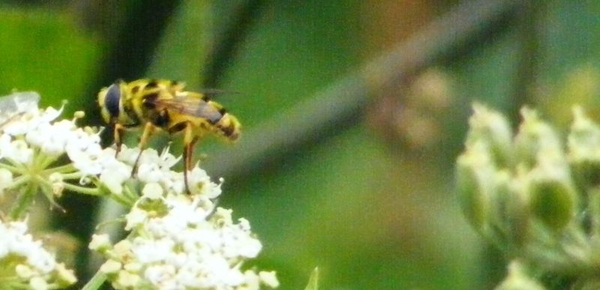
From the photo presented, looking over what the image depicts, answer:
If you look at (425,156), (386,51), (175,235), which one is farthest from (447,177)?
(175,235)

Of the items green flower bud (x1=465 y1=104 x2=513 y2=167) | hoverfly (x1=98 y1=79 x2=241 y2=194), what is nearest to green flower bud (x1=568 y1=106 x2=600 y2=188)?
green flower bud (x1=465 y1=104 x2=513 y2=167)

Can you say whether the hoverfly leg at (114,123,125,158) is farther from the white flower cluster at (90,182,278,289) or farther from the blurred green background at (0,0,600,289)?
the blurred green background at (0,0,600,289)

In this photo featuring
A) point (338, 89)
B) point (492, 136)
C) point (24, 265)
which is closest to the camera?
point (24, 265)

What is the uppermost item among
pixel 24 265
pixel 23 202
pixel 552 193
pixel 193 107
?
pixel 193 107

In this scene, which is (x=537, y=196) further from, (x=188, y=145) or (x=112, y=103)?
(x=112, y=103)

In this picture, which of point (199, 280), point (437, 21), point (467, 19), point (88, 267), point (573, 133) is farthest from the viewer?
point (437, 21)

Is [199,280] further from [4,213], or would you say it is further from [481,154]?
[481,154]

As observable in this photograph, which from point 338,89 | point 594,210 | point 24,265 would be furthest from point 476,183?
point 338,89
